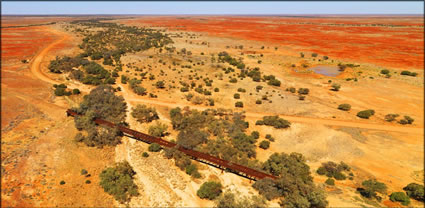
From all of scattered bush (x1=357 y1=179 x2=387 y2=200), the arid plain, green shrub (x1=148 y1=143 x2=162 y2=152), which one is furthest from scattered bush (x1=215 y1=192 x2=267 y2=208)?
green shrub (x1=148 y1=143 x2=162 y2=152)

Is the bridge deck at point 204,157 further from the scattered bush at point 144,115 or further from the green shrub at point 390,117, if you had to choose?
the green shrub at point 390,117

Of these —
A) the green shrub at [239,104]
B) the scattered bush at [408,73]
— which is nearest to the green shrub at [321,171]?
the green shrub at [239,104]

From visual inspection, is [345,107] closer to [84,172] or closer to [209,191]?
[209,191]

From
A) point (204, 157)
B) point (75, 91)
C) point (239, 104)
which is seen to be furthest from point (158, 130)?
point (75, 91)

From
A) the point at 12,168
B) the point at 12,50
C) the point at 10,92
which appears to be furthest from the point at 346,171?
the point at 12,50

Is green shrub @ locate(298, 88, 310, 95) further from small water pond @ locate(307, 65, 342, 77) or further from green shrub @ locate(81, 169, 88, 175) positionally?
green shrub @ locate(81, 169, 88, 175)
